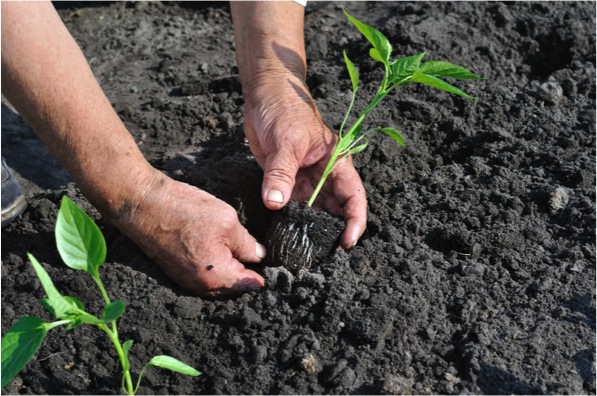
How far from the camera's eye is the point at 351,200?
258 cm

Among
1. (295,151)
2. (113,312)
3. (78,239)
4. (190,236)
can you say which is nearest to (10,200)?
(190,236)

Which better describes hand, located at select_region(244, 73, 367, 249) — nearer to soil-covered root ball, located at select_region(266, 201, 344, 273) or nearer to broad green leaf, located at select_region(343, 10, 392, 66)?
soil-covered root ball, located at select_region(266, 201, 344, 273)

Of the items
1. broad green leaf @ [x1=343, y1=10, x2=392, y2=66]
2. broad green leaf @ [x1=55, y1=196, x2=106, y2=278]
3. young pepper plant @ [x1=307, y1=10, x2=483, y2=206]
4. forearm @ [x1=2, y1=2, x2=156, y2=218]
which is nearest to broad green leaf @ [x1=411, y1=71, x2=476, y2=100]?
young pepper plant @ [x1=307, y1=10, x2=483, y2=206]

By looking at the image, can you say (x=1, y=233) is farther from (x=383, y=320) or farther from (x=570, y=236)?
(x=570, y=236)

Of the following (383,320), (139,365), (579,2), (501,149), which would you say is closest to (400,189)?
(501,149)

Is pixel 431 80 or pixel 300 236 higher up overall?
pixel 431 80

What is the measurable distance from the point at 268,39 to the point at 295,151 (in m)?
0.47

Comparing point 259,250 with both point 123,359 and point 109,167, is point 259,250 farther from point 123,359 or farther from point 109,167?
Answer: point 123,359

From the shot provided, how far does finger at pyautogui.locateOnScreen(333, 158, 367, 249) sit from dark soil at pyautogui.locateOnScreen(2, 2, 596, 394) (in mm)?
58

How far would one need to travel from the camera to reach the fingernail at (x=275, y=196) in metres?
2.43

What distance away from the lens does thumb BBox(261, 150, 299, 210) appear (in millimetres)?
2434

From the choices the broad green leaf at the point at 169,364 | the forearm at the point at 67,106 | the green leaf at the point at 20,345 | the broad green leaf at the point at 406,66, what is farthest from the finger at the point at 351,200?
the green leaf at the point at 20,345

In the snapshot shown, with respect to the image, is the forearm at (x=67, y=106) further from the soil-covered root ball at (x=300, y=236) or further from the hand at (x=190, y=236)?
the soil-covered root ball at (x=300, y=236)

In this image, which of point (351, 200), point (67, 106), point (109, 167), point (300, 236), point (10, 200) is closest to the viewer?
point (67, 106)
